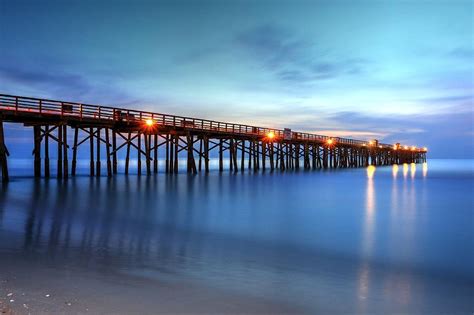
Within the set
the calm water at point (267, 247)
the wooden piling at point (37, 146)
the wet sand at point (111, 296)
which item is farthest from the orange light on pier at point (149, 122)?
the wet sand at point (111, 296)

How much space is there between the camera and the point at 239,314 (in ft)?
16.3

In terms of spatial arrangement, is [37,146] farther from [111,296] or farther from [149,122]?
[111,296]

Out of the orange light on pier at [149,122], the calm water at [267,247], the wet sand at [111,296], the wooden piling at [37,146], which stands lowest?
the calm water at [267,247]

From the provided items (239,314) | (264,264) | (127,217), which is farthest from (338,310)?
(127,217)

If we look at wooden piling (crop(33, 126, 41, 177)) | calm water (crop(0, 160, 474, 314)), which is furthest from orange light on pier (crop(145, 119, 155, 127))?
calm water (crop(0, 160, 474, 314))

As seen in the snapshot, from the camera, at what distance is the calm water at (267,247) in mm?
6016

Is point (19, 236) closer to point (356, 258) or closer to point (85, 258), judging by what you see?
point (85, 258)

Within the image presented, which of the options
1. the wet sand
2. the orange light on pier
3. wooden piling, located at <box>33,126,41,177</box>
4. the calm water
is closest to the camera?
the wet sand

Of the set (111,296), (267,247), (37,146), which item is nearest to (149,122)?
(37,146)

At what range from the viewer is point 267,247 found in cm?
914

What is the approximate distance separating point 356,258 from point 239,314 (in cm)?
419

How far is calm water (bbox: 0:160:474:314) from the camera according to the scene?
6.02m

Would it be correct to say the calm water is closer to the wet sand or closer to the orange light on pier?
the wet sand

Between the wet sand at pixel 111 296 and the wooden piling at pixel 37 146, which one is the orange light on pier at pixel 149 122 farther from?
the wet sand at pixel 111 296
